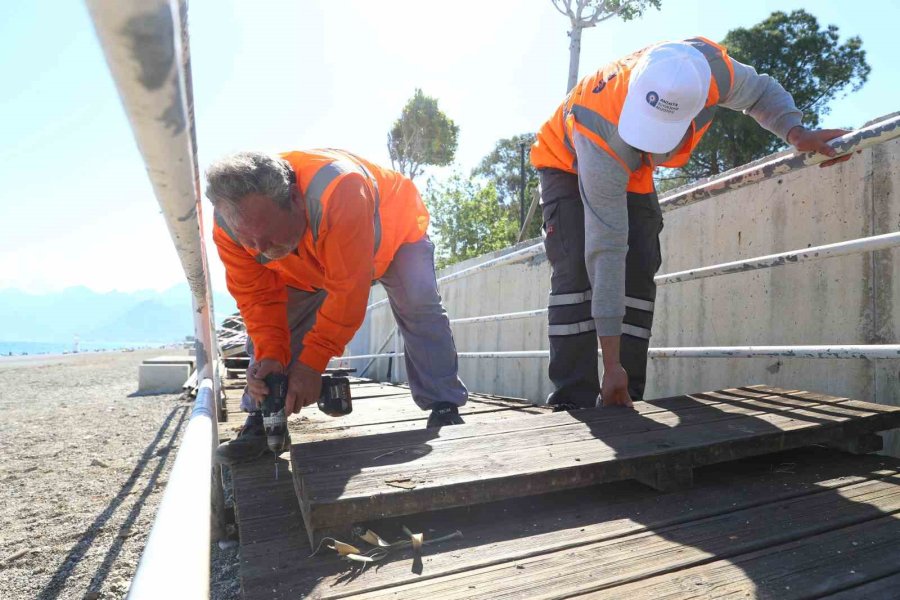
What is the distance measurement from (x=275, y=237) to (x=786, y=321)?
226 centimetres

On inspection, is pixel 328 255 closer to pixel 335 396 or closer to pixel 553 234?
pixel 335 396

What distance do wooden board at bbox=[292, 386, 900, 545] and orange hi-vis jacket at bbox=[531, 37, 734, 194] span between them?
974mm

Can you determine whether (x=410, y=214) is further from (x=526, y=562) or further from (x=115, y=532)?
(x=115, y=532)

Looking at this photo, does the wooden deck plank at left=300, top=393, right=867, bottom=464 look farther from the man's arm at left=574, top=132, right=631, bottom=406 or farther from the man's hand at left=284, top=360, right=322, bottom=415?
the man's hand at left=284, top=360, right=322, bottom=415

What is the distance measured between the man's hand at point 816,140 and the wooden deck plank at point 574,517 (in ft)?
3.27

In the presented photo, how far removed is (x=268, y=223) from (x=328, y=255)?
0.75ft

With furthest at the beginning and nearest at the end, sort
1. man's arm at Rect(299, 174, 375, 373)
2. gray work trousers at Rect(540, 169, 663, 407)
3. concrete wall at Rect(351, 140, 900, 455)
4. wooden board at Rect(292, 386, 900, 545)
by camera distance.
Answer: gray work trousers at Rect(540, 169, 663, 407) < concrete wall at Rect(351, 140, 900, 455) < man's arm at Rect(299, 174, 375, 373) < wooden board at Rect(292, 386, 900, 545)

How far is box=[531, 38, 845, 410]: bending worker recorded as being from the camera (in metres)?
2.02

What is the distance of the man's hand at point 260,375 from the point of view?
2.07m

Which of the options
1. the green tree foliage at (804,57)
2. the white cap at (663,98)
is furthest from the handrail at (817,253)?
the green tree foliage at (804,57)

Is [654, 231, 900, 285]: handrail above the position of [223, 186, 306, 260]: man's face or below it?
below

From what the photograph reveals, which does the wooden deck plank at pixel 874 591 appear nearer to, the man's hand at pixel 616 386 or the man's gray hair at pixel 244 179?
the man's hand at pixel 616 386

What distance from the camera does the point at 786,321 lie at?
8.51 feet

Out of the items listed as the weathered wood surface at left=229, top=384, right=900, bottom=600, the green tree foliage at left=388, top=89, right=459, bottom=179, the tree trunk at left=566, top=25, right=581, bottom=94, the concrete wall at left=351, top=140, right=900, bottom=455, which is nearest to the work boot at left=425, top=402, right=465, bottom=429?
the weathered wood surface at left=229, top=384, right=900, bottom=600
